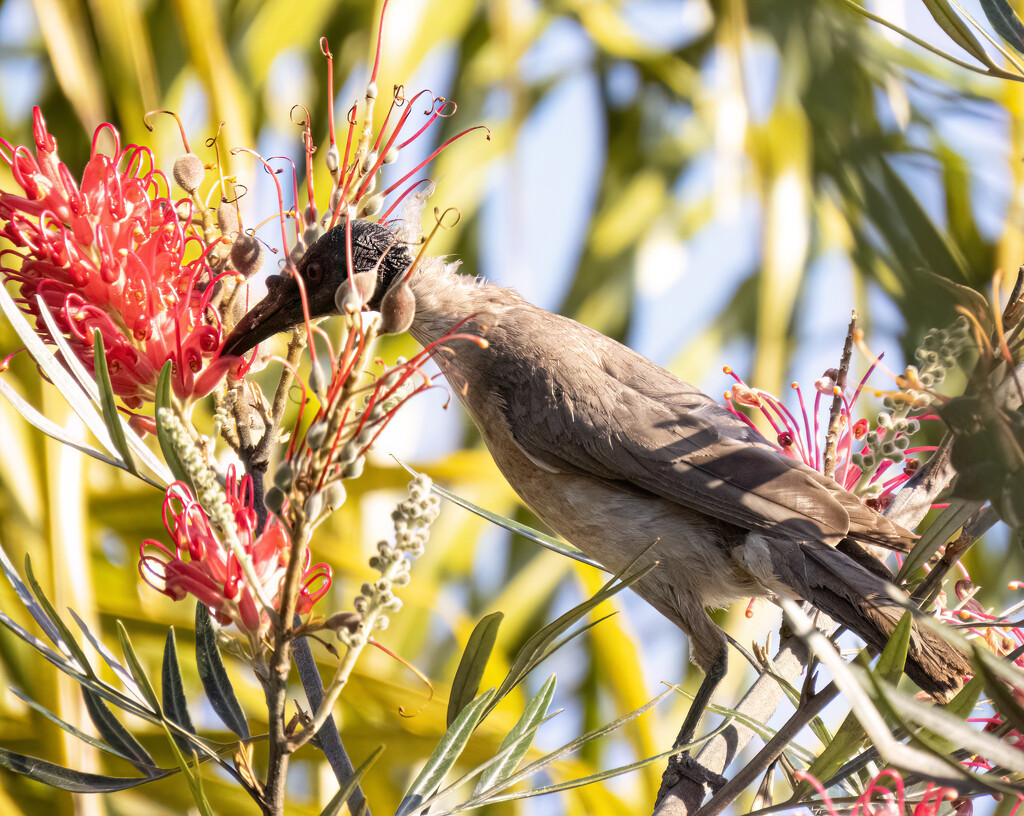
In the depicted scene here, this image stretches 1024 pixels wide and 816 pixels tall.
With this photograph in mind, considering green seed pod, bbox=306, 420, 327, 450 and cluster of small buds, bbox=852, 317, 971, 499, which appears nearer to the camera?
green seed pod, bbox=306, 420, 327, 450

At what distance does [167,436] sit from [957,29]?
60 centimetres

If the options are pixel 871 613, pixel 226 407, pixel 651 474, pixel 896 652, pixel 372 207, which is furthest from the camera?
pixel 651 474

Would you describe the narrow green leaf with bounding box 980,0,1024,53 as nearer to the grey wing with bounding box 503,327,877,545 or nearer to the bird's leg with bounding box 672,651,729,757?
the grey wing with bounding box 503,327,877,545

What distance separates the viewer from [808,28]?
0.34m

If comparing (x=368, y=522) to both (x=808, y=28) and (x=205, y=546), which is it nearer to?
(x=205, y=546)

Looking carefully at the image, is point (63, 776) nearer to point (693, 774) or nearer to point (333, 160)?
point (333, 160)

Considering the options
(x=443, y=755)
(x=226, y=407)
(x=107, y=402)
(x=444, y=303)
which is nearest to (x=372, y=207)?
(x=226, y=407)

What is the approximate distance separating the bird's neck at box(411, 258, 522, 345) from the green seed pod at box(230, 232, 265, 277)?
84 centimetres

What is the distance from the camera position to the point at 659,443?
1358mm

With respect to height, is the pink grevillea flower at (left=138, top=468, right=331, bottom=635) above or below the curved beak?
below

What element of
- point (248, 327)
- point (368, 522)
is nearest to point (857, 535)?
point (248, 327)

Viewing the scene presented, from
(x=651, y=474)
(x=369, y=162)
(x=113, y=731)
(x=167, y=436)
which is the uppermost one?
(x=369, y=162)

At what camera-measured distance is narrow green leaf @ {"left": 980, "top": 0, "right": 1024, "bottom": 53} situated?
27.5 inches

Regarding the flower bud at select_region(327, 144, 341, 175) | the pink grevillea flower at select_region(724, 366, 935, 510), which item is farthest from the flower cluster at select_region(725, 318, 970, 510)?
the flower bud at select_region(327, 144, 341, 175)
